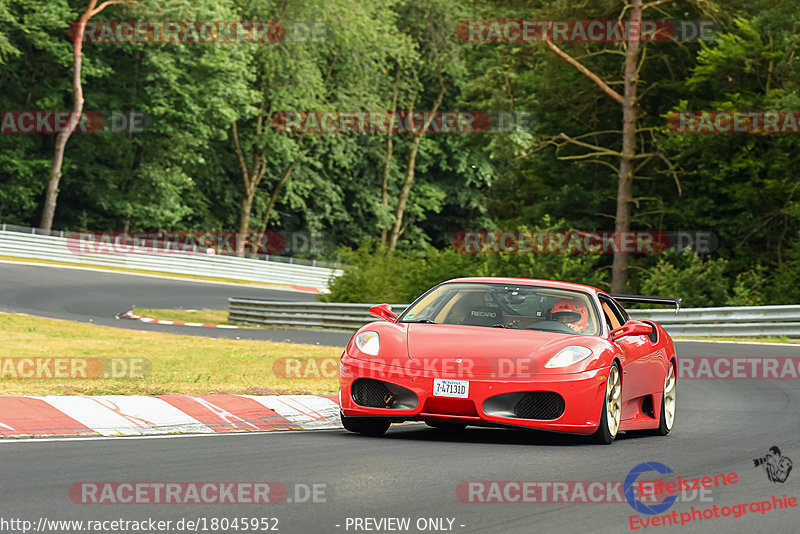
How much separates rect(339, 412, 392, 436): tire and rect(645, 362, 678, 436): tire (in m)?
2.78

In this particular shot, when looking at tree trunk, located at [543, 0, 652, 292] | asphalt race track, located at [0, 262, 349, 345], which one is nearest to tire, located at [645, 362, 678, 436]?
asphalt race track, located at [0, 262, 349, 345]

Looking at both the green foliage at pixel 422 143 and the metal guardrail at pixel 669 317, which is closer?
the metal guardrail at pixel 669 317

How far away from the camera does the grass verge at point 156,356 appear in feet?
39.3

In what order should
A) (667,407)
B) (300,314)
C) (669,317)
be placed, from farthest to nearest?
(300,314) → (669,317) → (667,407)

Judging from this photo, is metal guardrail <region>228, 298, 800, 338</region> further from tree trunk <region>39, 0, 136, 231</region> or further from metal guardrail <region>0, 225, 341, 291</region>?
tree trunk <region>39, 0, 136, 231</region>

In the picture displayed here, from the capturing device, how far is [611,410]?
9.72 metres

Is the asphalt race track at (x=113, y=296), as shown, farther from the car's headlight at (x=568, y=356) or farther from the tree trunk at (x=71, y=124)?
the car's headlight at (x=568, y=356)

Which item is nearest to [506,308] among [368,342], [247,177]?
[368,342]

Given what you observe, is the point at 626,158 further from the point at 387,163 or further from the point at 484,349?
the point at 387,163

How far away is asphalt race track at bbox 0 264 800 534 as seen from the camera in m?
6.11

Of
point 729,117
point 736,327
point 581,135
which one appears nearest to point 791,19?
point 729,117

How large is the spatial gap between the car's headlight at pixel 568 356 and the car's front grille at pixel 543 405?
0.23 m

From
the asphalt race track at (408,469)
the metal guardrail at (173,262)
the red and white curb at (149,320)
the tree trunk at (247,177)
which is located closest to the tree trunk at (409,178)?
the tree trunk at (247,177)

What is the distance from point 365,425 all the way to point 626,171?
26767 millimetres
